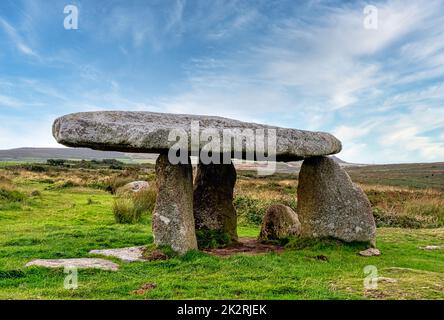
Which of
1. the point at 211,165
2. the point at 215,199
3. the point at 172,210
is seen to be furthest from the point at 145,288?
the point at 211,165

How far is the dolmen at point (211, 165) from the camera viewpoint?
9992mm

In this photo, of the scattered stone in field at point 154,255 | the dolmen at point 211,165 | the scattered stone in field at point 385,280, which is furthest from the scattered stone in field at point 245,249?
the scattered stone in field at point 385,280

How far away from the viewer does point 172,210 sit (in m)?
10.9

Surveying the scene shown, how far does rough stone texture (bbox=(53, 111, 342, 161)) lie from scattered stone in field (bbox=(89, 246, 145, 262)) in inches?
96.0

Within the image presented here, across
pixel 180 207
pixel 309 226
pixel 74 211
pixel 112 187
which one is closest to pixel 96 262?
pixel 180 207

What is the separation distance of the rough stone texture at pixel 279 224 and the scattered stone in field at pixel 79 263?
5.24 metres

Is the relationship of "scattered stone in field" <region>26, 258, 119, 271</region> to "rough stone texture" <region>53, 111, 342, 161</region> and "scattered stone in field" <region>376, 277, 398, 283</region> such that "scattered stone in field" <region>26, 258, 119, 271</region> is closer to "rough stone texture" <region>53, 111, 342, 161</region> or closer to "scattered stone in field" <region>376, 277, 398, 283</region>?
"rough stone texture" <region>53, 111, 342, 161</region>

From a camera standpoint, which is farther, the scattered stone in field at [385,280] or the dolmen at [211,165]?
the dolmen at [211,165]

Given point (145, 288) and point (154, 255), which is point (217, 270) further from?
point (145, 288)

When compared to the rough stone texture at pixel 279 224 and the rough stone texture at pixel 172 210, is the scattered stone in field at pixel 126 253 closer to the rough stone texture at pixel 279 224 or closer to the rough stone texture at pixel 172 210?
the rough stone texture at pixel 172 210

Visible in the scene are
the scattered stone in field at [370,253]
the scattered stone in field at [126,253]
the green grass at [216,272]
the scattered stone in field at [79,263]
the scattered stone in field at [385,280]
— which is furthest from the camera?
the scattered stone in field at [370,253]

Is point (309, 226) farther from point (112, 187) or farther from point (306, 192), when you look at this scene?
point (112, 187)

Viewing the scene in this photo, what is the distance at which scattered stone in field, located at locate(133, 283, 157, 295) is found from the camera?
7.66 m
